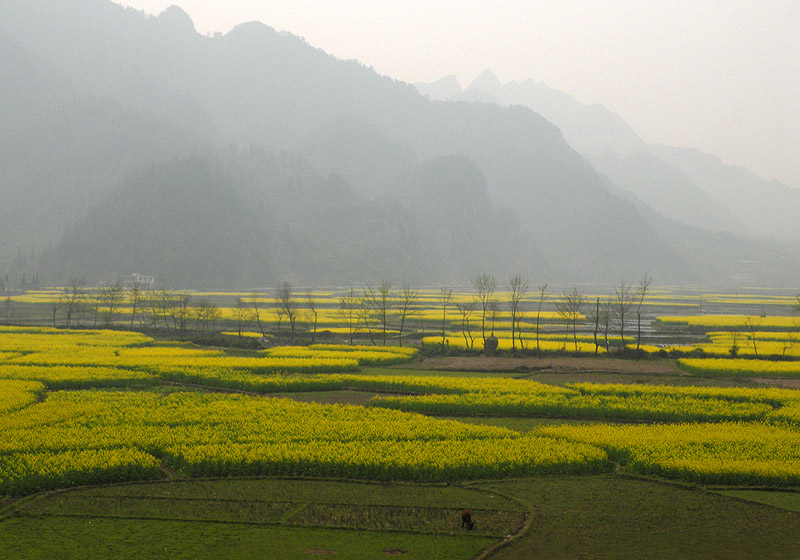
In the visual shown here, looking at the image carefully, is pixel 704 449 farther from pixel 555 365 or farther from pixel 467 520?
pixel 555 365

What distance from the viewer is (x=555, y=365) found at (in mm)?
49875

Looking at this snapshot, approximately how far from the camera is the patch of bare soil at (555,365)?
47.3 metres

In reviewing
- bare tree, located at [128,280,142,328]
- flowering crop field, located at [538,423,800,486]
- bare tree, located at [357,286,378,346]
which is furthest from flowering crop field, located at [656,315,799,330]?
bare tree, located at [128,280,142,328]

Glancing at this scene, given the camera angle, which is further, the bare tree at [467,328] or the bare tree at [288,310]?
the bare tree at [288,310]

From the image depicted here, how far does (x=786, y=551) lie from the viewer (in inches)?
608

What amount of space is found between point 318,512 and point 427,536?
126 inches

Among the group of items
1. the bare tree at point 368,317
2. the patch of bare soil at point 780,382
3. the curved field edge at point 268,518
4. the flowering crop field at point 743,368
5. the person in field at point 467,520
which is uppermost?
the bare tree at point 368,317

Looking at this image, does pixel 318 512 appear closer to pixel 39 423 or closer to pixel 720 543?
pixel 720 543

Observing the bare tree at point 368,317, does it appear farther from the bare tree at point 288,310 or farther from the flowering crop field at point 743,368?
the flowering crop field at point 743,368

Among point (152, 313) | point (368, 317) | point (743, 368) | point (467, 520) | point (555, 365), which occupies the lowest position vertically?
point (467, 520)

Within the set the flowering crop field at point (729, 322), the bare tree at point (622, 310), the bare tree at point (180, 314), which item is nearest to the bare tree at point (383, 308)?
the bare tree at point (180, 314)

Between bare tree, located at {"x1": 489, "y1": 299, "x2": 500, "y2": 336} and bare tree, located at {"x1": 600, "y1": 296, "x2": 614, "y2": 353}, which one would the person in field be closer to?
bare tree, located at {"x1": 600, "y1": 296, "x2": 614, "y2": 353}

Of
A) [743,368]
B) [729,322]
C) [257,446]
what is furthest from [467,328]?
[257,446]

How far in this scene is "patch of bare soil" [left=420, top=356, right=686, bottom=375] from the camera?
1862 inches
